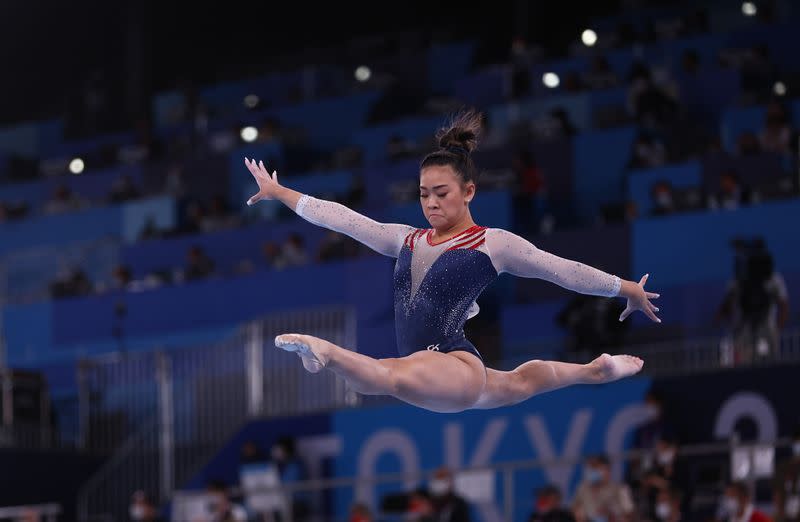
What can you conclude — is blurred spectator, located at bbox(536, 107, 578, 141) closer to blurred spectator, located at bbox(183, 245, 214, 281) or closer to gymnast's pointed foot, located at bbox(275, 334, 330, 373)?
blurred spectator, located at bbox(183, 245, 214, 281)

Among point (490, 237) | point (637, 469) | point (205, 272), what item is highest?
point (205, 272)

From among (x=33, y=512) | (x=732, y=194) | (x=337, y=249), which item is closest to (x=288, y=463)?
(x=33, y=512)

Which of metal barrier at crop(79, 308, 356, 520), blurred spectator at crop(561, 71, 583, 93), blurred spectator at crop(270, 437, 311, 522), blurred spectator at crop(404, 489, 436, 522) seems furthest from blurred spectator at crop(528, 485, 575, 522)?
blurred spectator at crop(561, 71, 583, 93)

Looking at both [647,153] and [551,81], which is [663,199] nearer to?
[647,153]

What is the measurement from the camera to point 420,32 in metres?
23.5

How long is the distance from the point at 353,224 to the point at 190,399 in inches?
414

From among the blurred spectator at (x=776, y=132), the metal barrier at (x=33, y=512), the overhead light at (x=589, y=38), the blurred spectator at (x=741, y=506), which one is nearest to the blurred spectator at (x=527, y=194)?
the blurred spectator at (x=776, y=132)

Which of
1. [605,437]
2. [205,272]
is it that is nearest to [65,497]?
[205,272]

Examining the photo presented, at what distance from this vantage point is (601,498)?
12344 millimetres

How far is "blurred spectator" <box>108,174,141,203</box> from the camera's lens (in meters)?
21.5

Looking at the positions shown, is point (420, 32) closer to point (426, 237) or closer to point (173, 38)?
point (173, 38)

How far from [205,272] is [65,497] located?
347 centimetres

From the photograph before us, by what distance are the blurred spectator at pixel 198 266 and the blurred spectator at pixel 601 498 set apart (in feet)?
26.3

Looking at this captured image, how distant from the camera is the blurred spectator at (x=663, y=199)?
15711 millimetres
